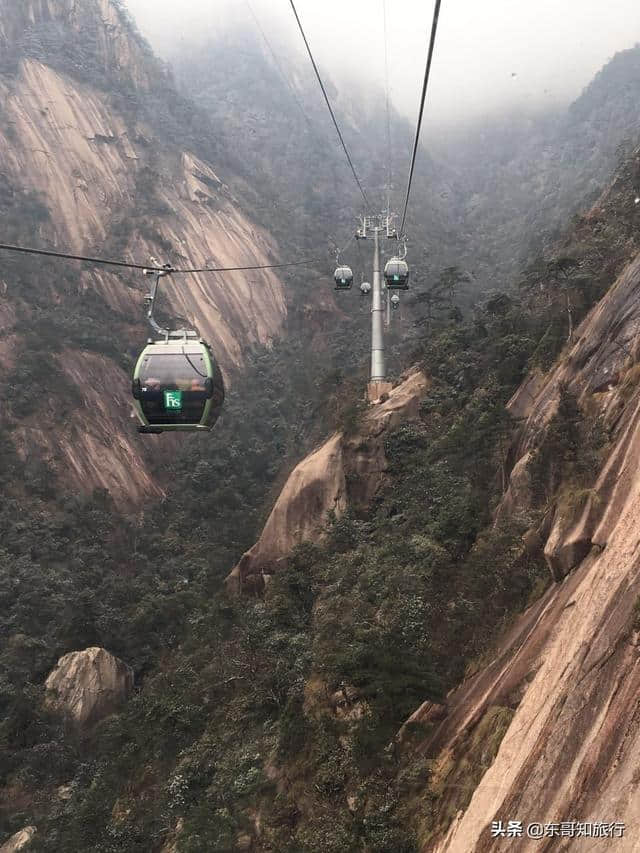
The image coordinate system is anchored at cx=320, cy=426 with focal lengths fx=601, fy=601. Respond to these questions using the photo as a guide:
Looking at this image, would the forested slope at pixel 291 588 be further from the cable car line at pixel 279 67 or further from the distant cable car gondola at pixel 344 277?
the cable car line at pixel 279 67

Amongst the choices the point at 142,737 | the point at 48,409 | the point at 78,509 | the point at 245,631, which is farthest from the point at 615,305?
the point at 48,409

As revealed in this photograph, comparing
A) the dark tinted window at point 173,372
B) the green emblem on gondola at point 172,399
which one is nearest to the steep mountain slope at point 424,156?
the dark tinted window at point 173,372

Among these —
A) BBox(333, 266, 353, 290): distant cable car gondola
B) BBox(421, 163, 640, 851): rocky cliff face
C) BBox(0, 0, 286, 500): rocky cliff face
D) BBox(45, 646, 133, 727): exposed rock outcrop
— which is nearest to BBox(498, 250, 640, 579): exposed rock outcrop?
BBox(421, 163, 640, 851): rocky cliff face

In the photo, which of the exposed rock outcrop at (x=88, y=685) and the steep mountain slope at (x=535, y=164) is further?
the steep mountain slope at (x=535, y=164)

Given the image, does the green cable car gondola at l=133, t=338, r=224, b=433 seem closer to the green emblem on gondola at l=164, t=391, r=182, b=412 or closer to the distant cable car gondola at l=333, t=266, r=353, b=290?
the green emblem on gondola at l=164, t=391, r=182, b=412

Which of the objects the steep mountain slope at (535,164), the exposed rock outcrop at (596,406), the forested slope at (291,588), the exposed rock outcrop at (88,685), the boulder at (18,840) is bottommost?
the boulder at (18,840)

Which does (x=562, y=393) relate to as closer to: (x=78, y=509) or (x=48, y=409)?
(x=78, y=509)
